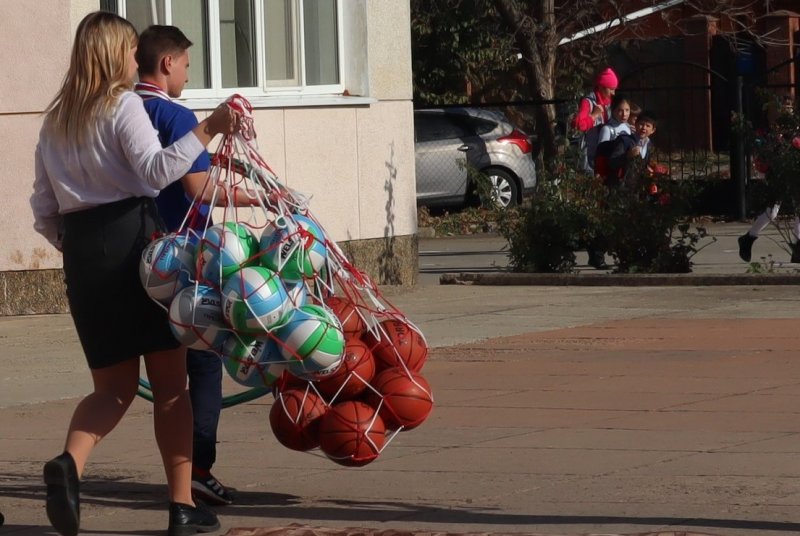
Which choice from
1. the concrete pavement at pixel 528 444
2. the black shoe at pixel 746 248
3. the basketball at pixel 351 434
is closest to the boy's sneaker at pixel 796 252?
the black shoe at pixel 746 248

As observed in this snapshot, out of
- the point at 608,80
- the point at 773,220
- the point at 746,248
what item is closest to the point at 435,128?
the point at 608,80

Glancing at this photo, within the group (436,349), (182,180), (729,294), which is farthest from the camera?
(729,294)

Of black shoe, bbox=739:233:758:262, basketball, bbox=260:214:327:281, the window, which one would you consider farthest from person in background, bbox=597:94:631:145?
basketball, bbox=260:214:327:281

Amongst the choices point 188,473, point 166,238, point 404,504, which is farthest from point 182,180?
point 404,504

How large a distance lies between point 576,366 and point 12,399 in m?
3.25

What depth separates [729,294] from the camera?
1342 cm

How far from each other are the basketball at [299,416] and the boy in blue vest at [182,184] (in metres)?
0.45

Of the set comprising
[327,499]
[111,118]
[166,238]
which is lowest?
[327,499]

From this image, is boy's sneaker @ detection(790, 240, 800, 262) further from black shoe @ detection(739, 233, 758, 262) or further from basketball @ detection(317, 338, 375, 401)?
basketball @ detection(317, 338, 375, 401)

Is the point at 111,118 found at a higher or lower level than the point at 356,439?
higher

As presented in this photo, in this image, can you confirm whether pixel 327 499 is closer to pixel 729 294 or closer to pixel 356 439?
pixel 356 439

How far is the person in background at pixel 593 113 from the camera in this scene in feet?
54.4

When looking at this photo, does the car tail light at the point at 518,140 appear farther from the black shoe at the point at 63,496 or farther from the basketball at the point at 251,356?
the black shoe at the point at 63,496

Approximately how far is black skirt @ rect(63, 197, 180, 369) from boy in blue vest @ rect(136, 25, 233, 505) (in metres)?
0.36
